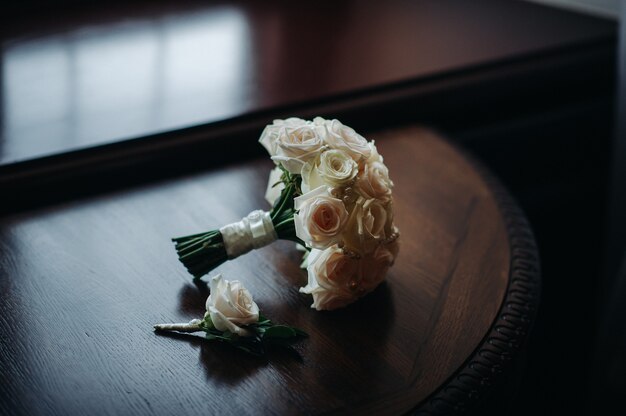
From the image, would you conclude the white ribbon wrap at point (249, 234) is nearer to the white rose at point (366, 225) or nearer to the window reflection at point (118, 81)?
the white rose at point (366, 225)

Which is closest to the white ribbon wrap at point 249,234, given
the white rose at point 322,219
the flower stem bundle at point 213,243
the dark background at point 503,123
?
the flower stem bundle at point 213,243

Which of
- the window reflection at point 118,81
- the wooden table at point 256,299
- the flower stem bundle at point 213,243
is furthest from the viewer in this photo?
the window reflection at point 118,81

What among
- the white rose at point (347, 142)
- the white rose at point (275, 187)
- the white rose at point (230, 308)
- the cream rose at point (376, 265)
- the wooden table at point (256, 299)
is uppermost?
the white rose at point (347, 142)

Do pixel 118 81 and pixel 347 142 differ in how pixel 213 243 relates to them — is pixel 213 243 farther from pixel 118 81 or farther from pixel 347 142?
pixel 118 81

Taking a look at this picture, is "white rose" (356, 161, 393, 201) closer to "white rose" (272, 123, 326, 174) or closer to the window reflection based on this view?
"white rose" (272, 123, 326, 174)

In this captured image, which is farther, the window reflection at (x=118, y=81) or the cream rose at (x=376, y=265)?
the window reflection at (x=118, y=81)

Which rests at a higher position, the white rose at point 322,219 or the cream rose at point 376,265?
the white rose at point 322,219

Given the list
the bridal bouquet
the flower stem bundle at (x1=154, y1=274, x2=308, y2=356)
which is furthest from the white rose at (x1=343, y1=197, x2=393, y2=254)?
the flower stem bundle at (x1=154, y1=274, x2=308, y2=356)
